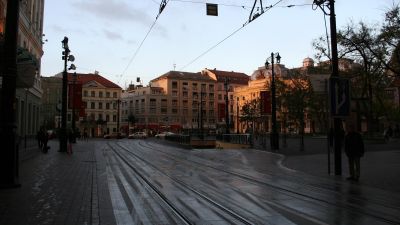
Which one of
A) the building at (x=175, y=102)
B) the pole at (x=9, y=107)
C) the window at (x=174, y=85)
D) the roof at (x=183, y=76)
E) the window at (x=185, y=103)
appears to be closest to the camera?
the pole at (x=9, y=107)

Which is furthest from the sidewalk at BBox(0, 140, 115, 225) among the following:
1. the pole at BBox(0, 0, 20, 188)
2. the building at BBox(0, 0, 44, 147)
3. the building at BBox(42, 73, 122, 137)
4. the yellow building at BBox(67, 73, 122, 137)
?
the yellow building at BBox(67, 73, 122, 137)

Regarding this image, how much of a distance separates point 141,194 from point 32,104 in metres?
40.3

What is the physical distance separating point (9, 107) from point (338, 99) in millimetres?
11423

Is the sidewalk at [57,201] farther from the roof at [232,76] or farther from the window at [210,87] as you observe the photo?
the roof at [232,76]

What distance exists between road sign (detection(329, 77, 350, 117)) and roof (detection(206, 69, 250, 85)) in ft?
408

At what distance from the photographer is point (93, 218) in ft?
28.0

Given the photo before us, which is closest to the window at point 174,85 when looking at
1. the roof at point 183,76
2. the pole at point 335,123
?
the roof at point 183,76

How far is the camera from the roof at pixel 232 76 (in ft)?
469

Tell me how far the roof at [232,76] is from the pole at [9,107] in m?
129

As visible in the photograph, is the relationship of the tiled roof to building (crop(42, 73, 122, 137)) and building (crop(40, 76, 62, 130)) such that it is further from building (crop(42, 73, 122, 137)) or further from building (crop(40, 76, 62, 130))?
building (crop(40, 76, 62, 130))

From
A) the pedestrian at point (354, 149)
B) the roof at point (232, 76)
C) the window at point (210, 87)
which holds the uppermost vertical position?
the roof at point (232, 76)

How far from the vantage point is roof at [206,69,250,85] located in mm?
142875

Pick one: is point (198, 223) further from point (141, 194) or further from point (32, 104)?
point (32, 104)

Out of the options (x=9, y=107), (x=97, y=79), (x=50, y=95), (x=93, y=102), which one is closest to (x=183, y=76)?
(x=97, y=79)
